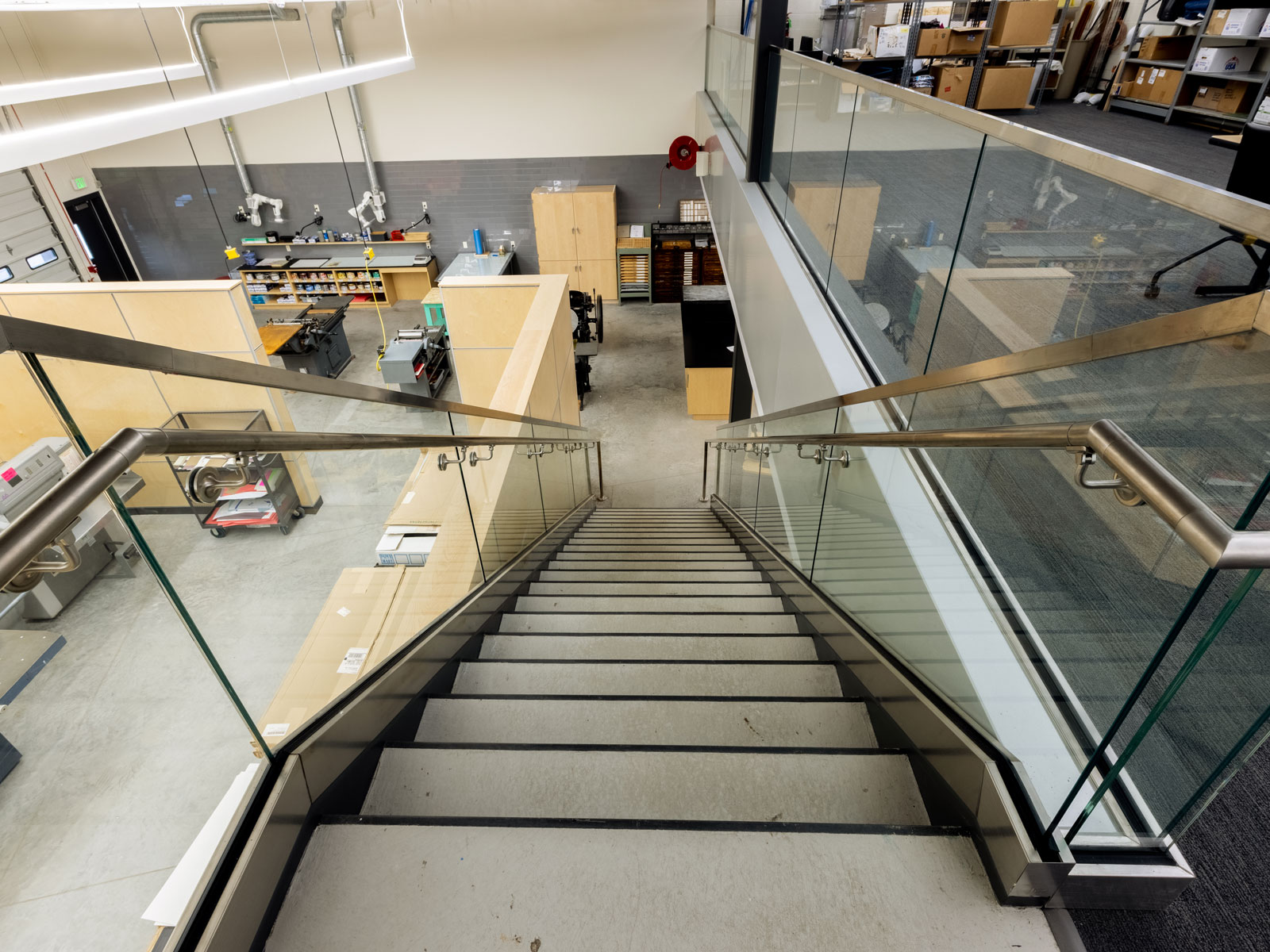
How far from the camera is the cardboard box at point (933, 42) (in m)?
7.85

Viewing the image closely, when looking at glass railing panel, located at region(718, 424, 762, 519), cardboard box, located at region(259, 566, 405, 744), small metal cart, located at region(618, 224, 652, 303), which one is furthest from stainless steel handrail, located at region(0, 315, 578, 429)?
small metal cart, located at region(618, 224, 652, 303)

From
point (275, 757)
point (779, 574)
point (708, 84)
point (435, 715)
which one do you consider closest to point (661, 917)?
point (275, 757)

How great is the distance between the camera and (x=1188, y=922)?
1.31 metres

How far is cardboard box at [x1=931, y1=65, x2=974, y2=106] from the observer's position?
8008mm

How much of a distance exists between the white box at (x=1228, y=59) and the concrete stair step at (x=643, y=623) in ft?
28.4

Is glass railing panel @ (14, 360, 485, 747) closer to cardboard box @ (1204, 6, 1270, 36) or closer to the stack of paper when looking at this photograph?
the stack of paper

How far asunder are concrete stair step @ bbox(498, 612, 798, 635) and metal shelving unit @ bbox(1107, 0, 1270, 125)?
26.0 ft

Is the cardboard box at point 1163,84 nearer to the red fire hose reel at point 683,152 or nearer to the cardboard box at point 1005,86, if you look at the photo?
the cardboard box at point 1005,86

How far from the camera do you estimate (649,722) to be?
1.87 m

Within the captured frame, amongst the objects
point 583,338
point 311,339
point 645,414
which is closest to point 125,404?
point 645,414

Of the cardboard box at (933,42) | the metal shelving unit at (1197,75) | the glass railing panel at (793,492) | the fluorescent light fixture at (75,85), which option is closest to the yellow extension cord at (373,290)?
the fluorescent light fixture at (75,85)

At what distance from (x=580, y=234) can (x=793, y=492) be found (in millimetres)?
8983

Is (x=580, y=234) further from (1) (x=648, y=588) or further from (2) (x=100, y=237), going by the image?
(1) (x=648, y=588)

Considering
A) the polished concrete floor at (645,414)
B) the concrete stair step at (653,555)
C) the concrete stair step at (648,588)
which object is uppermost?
the concrete stair step at (648,588)
